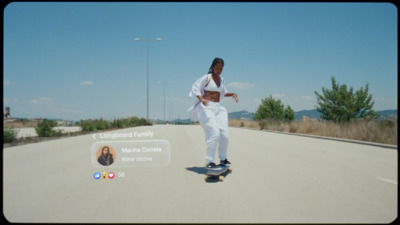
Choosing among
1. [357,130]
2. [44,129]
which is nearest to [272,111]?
[357,130]

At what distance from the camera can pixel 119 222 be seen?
286cm

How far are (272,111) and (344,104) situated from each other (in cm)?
1328

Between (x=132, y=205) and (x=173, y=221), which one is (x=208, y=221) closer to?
(x=173, y=221)

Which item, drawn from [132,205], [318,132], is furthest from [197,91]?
[318,132]

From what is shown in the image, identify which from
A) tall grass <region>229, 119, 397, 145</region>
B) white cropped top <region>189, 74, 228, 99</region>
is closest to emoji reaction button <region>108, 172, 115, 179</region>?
white cropped top <region>189, 74, 228, 99</region>

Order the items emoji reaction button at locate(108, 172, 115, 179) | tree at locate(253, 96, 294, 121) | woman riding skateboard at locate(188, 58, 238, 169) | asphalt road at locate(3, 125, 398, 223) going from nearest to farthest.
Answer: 1. asphalt road at locate(3, 125, 398, 223)
2. emoji reaction button at locate(108, 172, 115, 179)
3. woman riding skateboard at locate(188, 58, 238, 169)
4. tree at locate(253, 96, 294, 121)

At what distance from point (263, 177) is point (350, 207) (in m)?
1.95

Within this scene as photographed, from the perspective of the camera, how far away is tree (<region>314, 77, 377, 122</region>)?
28422mm

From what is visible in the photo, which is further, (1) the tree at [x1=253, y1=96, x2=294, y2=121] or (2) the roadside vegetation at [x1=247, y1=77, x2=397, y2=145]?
(1) the tree at [x1=253, y1=96, x2=294, y2=121]

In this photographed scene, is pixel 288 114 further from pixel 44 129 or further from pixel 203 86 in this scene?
pixel 203 86

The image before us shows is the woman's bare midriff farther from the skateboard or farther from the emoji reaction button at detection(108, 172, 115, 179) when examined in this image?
the emoji reaction button at detection(108, 172, 115, 179)

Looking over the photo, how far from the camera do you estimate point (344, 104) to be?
1160 inches

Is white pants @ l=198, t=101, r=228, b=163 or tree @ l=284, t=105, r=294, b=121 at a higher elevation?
tree @ l=284, t=105, r=294, b=121

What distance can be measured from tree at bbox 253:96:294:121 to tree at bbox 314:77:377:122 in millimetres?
10576
